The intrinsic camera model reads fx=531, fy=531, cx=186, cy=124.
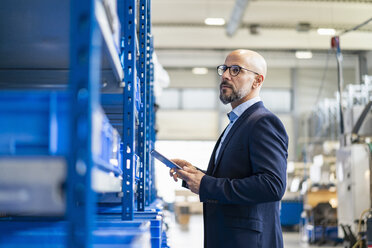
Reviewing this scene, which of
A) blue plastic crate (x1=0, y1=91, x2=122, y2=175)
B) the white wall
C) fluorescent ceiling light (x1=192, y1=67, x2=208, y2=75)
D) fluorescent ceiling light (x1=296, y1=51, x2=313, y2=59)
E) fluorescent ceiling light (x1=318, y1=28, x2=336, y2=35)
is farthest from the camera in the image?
fluorescent ceiling light (x1=192, y1=67, x2=208, y2=75)

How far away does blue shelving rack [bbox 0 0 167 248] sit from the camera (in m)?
0.92

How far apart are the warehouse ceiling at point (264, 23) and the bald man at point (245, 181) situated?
10.8 meters

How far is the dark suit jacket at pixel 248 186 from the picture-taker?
7.74 feet

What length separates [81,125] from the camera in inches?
36.6

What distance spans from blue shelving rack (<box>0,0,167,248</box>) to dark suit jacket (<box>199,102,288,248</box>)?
1.35ft

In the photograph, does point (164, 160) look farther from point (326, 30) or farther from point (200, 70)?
point (200, 70)

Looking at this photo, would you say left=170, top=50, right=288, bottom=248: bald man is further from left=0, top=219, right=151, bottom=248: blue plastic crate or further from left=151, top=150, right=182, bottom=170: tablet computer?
left=0, top=219, right=151, bottom=248: blue plastic crate

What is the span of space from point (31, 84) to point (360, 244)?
636cm

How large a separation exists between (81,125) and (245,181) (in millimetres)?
1513

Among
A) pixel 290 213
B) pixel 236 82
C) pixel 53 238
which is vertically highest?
pixel 236 82

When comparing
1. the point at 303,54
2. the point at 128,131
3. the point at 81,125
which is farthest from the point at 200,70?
A: the point at 81,125

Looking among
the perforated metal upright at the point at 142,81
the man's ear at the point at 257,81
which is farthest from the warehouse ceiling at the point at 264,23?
the man's ear at the point at 257,81

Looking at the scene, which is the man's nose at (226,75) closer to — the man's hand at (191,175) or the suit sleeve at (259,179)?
the suit sleeve at (259,179)

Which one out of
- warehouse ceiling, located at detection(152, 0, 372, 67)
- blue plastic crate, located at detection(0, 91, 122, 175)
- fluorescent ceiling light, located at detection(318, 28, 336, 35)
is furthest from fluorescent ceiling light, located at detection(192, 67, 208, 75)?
blue plastic crate, located at detection(0, 91, 122, 175)
